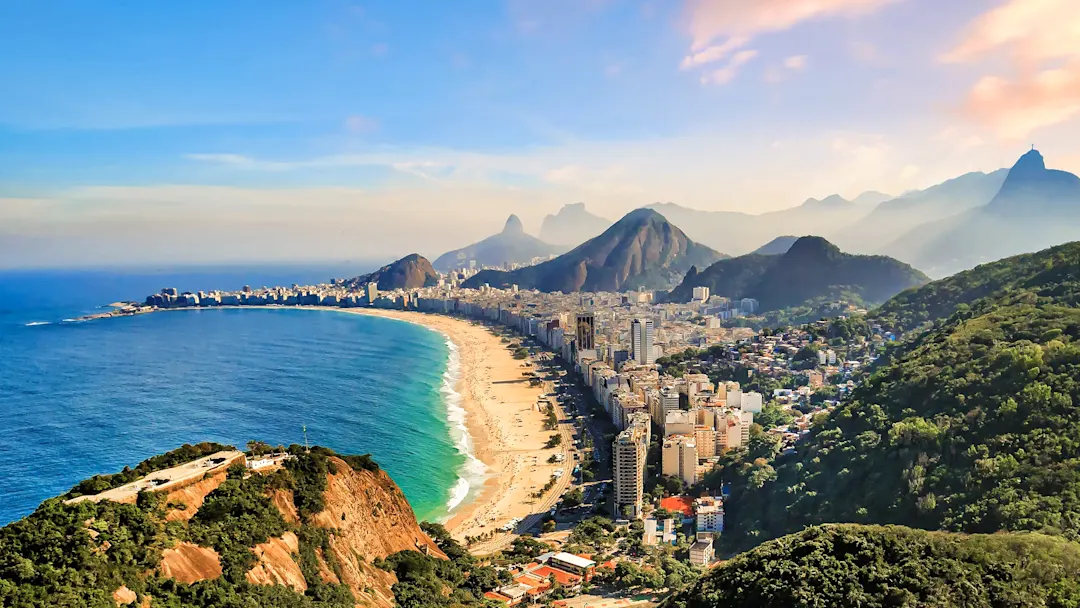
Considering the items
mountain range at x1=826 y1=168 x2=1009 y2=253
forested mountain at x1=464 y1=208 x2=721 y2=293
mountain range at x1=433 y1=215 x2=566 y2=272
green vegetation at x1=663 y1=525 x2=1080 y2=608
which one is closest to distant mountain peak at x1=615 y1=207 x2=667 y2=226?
forested mountain at x1=464 y1=208 x2=721 y2=293

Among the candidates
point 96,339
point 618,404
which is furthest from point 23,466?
point 96,339

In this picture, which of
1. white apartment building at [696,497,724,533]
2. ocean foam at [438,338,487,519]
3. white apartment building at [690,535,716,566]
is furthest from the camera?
ocean foam at [438,338,487,519]

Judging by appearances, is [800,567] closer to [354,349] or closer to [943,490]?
[943,490]

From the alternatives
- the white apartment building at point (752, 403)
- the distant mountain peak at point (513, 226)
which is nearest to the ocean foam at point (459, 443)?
the white apartment building at point (752, 403)

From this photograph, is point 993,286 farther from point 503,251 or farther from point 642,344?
point 503,251

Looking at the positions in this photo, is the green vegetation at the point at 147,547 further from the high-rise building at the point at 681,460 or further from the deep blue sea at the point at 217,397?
the high-rise building at the point at 681,460

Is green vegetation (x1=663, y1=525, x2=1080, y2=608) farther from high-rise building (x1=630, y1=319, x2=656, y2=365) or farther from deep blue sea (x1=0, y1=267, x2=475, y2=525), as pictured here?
high-rise building (x1=630, y1=319, x2=656, y2=365)

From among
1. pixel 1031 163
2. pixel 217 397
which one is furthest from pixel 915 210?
pixel 217 397
